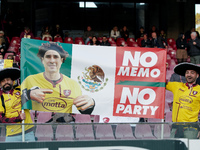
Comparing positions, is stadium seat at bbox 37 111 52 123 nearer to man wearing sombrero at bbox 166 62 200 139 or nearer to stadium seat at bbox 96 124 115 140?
man wearing sombrero at bbox 166 62 200 139

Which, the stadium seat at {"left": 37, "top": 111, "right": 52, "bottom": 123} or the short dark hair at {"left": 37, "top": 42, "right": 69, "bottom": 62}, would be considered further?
the stadium seat at {"left": 37, "top": 111, "right": 52, "bottom": 123}

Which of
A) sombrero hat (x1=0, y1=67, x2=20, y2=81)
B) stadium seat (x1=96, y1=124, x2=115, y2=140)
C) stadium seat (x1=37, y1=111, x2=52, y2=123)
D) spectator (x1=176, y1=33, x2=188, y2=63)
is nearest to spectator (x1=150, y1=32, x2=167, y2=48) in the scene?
spectator (x1=176, y1=33, x2=188, y2=63)

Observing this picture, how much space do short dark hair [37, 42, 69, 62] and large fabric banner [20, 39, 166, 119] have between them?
36mm

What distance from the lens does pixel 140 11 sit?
839 inches

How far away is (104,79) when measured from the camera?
6.35m

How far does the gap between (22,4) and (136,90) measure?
14.9 meters

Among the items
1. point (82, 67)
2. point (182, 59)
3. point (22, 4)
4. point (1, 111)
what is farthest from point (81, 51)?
point (22, 4)

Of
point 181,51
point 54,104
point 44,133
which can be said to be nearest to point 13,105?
point 54,104

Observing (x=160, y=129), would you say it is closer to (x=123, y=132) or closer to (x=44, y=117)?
(x=123, y=132)

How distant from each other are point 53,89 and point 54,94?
8 cm

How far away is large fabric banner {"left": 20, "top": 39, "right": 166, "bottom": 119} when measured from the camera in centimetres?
617

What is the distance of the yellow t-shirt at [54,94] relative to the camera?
20.1ft

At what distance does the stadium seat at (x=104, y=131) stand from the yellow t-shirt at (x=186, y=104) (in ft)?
5.01

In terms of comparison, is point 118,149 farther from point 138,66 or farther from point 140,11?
point 140,11
